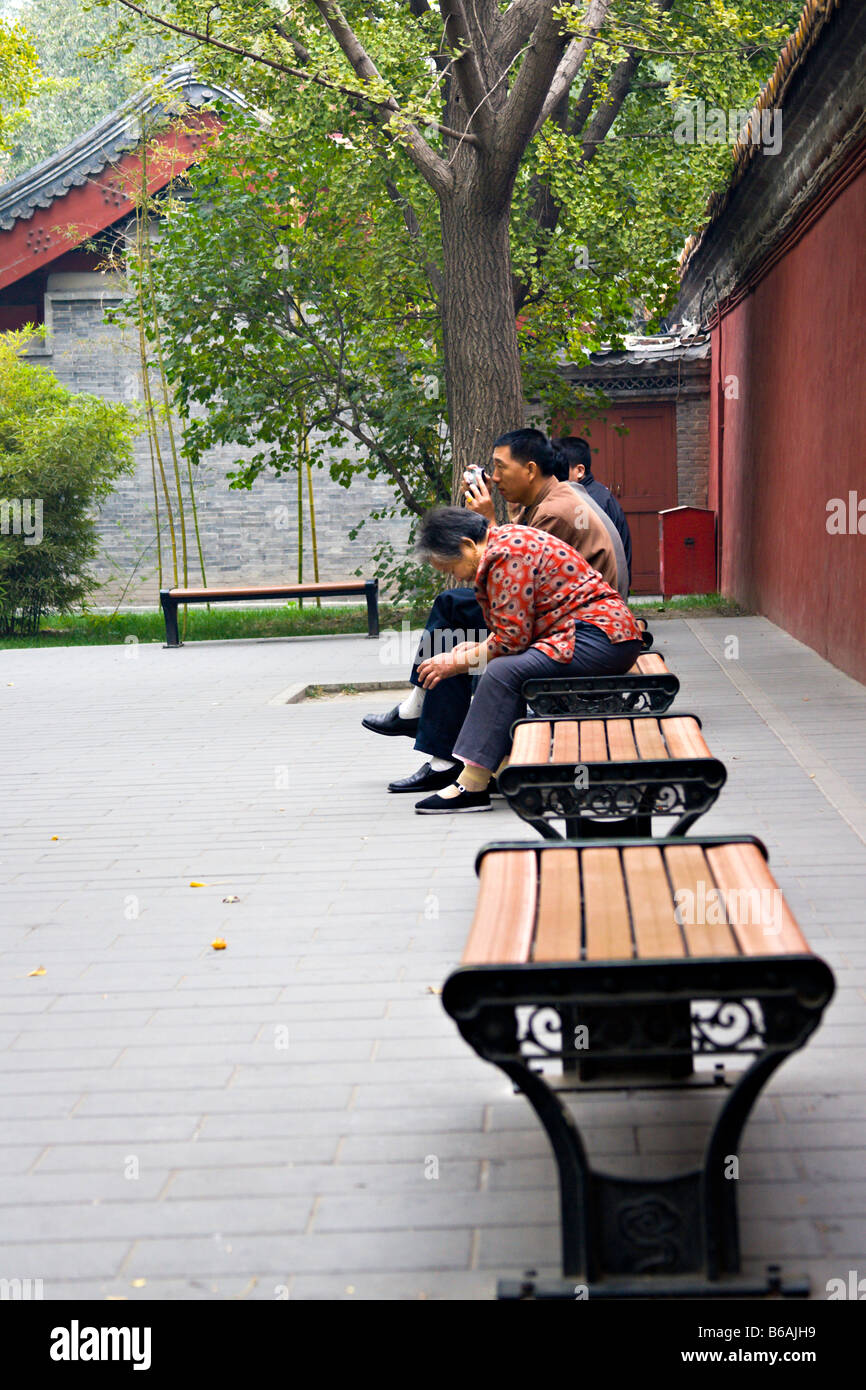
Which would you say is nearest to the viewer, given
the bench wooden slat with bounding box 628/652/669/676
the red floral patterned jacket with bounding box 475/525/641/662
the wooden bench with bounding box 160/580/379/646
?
the red floral patterned jacket with bounding box 475/525/641/662

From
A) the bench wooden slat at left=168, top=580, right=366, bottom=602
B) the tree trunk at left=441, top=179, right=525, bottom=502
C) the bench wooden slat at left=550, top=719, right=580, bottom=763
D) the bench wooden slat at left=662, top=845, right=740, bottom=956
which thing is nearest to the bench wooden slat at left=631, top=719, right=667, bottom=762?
the bench wooden slat at left=550, top=719, right=580, bottom=763

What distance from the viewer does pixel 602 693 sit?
5.00 meters

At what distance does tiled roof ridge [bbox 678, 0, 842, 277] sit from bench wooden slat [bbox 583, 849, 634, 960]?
6091 millimetres

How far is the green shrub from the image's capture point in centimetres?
1617

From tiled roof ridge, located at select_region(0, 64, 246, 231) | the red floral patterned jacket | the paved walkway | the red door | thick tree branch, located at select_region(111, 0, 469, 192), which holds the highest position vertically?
tiled roof ridge, located at select_region(0, 64, 246, 231)

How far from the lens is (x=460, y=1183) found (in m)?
2.73

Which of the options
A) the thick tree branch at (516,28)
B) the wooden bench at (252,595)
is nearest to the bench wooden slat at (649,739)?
the thick tree branch at (516,28)

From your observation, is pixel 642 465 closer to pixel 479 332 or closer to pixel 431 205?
pixel 431 205

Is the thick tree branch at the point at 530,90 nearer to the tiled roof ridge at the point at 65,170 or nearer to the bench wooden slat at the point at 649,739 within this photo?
the bench wooden slat at the point at 649,739

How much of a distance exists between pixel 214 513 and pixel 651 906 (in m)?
19.9

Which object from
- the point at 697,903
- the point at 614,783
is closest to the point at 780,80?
the point at 614,783

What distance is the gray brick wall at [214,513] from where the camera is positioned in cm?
2147

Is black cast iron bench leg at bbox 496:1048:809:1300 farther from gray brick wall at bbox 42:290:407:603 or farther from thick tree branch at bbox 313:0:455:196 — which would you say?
gray brick wall at bbox 42:290:407:603
